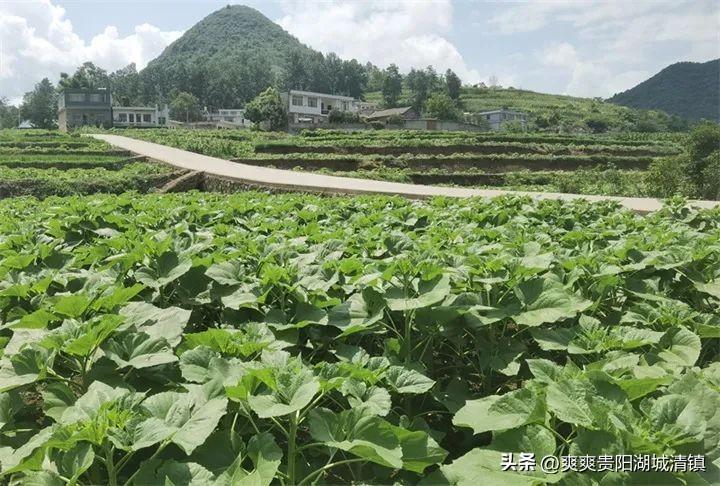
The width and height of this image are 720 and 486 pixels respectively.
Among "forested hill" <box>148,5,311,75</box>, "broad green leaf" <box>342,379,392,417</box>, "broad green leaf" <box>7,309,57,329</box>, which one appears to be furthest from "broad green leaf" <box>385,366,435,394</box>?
"forested hill" <box>148,5,311,75</box>

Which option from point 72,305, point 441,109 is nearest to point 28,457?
point 72,305

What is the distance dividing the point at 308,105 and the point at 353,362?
70.4 m

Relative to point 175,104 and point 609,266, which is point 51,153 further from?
point 175,104

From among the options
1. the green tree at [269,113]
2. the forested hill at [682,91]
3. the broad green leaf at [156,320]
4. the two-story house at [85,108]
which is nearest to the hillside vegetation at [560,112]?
the forested hill at [682,91]

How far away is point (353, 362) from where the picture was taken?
1.95 metres

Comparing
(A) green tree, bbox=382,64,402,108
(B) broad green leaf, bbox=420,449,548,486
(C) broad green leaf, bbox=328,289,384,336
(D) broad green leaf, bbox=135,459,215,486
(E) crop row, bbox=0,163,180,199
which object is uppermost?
(A) green tree, bbox=382,64,402,108

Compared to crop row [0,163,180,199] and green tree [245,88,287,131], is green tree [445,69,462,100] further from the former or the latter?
crop row [0,163,180,199]

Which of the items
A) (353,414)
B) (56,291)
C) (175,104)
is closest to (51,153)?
(56,291)

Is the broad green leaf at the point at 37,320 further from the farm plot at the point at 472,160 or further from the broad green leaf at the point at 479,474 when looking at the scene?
the farm plot at the point at 472,160

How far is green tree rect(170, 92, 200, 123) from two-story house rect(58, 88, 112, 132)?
20.1 m

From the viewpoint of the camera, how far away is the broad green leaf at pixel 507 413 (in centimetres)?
159

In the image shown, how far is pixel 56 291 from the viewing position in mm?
2797

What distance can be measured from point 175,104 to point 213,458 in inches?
3428

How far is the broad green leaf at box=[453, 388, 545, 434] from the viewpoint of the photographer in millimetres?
1595
